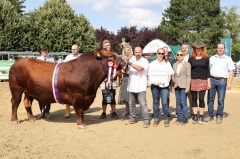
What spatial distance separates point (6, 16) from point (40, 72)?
2355 cm

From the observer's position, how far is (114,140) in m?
5.54

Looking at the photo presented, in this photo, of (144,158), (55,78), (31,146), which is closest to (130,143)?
(144,158)

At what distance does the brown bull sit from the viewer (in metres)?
6.46

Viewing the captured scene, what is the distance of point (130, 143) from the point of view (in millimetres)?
5316

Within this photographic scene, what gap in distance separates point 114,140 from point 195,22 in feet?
144

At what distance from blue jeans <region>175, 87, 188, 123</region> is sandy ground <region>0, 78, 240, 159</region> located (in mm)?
275

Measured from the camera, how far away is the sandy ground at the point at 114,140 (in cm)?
473

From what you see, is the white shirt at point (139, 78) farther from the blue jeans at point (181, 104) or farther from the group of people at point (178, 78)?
the blue jeans at point (181, 104)

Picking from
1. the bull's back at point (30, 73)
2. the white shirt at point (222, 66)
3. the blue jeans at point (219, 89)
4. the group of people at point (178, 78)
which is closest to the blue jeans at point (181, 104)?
the group of people at point (178, 78)

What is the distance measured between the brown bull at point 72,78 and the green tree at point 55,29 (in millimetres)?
23437

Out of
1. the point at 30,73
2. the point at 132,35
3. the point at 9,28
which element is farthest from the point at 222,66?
the point at 132,35

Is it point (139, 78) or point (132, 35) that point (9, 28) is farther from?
point (139, 78)

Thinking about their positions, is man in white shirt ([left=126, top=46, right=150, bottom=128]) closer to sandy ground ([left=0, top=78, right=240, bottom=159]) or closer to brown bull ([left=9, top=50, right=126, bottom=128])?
brown bull ([left=9, top=50, right=126, bottom=128])

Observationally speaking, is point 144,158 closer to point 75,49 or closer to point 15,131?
point 15,131
